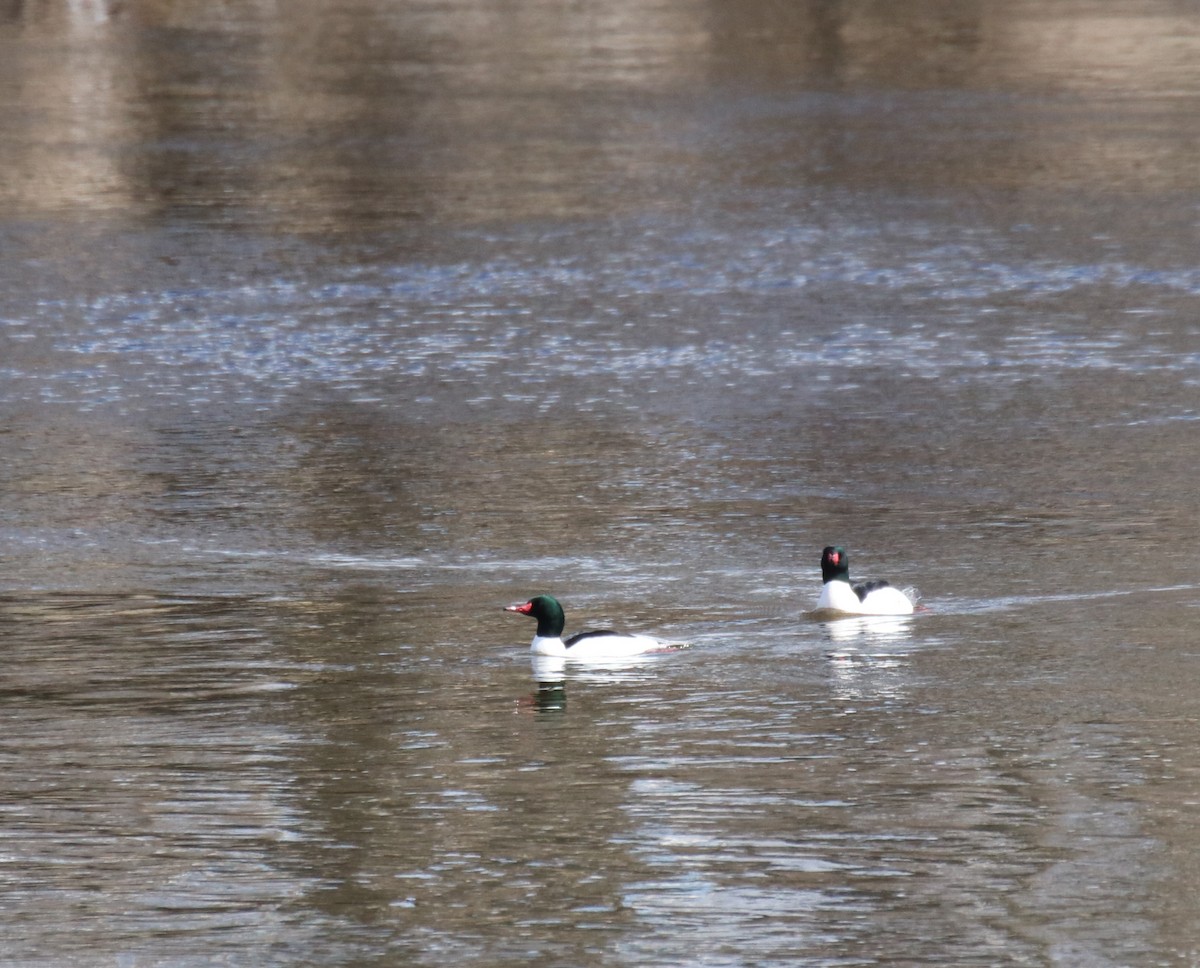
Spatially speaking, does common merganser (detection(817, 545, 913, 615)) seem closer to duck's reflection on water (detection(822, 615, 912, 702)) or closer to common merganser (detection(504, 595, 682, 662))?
duck's reflection on water (detection(822, 615, 912, 702))

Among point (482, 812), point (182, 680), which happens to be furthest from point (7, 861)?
point (182, 680)

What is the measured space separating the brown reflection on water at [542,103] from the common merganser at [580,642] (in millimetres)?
14184

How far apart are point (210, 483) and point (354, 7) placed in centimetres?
3686

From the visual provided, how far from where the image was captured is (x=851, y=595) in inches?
476

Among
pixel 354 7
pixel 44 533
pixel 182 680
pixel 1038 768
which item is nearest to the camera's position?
pixel 1038 768

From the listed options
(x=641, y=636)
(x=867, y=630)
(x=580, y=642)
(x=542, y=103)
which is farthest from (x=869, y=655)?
(x=542, y=103)

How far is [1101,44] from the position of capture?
4203cm

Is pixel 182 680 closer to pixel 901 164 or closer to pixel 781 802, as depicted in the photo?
pixel 781 802

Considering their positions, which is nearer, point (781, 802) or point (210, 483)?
point (781, 802)

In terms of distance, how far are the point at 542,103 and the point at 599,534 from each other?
2125cm

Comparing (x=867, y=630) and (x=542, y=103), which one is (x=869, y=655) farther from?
(x=542, y=103)

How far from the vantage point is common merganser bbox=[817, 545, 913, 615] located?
39.4 feet

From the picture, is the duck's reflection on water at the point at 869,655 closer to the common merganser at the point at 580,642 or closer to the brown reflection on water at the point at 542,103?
the common merganser at the point at 580,642

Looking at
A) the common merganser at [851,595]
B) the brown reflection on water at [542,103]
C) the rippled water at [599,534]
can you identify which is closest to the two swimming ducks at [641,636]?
the common merganser at [851,595]
